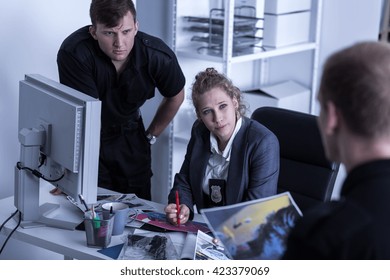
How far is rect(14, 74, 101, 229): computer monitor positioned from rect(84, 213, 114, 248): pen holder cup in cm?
9

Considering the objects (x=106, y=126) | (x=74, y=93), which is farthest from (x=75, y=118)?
(x=106, y=126)

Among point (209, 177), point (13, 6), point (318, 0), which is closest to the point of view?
point (209, 177)

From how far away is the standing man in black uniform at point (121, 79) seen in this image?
250 cm

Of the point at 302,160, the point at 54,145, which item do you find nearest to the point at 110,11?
the point at 54,145

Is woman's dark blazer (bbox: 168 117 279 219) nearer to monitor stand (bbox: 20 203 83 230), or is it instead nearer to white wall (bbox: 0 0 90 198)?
monitor stand (bbox: 20 203 83 230)

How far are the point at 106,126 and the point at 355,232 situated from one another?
1.93m

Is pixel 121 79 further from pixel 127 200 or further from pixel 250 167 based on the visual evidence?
pixel 250 167

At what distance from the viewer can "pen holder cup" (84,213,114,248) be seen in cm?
192

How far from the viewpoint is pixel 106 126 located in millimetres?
2783

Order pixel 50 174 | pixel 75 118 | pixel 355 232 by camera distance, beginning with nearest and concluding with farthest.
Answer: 1. pixel 355 232
2. pixel 75 118
3. pixel 50 174

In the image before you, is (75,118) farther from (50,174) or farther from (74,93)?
(50,174)

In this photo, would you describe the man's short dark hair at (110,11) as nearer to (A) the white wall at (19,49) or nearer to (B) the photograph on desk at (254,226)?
(A) the white wall at (19,49)

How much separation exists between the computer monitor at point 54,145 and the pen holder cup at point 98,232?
9 cm

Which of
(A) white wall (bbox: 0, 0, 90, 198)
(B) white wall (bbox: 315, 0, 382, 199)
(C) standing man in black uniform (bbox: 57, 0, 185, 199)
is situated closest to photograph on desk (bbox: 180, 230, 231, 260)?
(C) standing man in black uniform (bbox: 57, 0, 185, 199)
